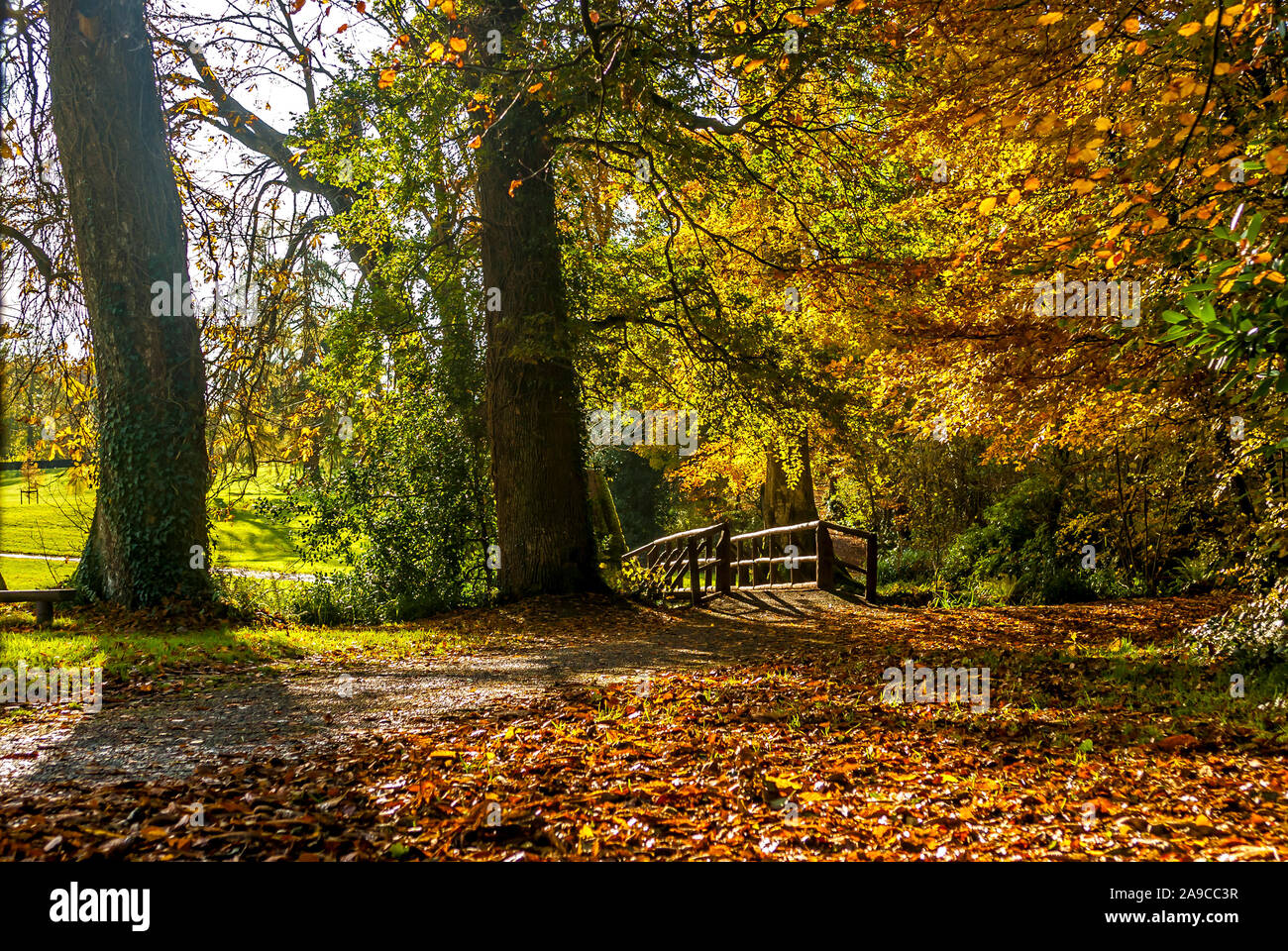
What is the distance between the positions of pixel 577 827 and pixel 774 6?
8136 millimetres

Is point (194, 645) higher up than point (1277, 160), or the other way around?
point (1277, 160)

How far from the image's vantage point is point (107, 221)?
373 inches

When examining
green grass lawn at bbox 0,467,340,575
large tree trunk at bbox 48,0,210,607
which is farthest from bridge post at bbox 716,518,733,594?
large tree trunk at bbox 48,0,210,607

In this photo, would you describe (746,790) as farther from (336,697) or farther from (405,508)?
(405,508)

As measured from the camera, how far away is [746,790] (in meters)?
3.77

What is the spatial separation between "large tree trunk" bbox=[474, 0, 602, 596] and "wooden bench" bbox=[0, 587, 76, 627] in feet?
16.5

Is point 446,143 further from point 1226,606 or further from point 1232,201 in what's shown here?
point 1226,606

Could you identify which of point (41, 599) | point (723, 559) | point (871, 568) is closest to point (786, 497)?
point (723, 559)

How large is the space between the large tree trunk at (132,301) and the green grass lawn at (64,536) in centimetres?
192

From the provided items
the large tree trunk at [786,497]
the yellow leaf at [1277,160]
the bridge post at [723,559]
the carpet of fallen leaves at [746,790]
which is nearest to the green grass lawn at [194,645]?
the carpet of fallen leaves at [746,790]

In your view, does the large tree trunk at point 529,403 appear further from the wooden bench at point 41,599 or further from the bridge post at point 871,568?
the wooden bench at point 41,599

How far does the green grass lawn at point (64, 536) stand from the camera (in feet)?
54.7

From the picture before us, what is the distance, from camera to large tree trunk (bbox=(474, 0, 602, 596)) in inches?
438

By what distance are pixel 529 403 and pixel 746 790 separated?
8240 mm
